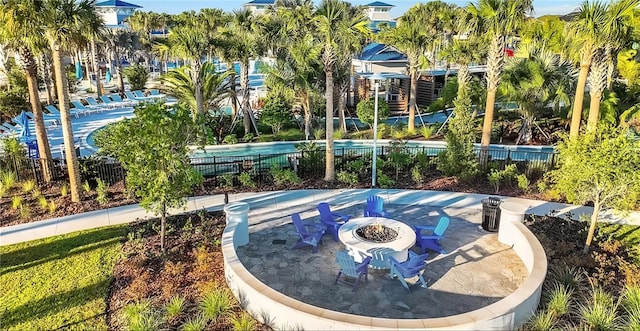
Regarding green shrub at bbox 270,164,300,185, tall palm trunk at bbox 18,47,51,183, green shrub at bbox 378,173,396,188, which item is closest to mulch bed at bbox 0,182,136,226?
tall palm trunk at bbox 18,47,51,183

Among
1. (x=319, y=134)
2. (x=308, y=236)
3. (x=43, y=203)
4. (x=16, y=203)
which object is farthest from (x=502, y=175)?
(x=16, y=203)

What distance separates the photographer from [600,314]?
8531mm

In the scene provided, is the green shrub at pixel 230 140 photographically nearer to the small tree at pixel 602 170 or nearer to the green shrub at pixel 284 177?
the green shrub at pixel 284 177

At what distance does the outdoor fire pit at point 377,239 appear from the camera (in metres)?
10.4

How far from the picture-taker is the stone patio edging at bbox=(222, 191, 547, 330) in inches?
306

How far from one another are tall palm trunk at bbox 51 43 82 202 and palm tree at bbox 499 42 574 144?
18207 mm

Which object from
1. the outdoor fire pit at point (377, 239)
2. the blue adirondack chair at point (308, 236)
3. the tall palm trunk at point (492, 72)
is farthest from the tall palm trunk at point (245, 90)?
the outdoor fire pit at point (377, 239)

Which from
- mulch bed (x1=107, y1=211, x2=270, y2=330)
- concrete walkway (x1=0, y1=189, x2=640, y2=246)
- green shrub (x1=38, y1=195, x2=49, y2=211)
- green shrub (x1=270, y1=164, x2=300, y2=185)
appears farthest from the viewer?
green shrub (x1=270, y1=164, x2=300, y2=185)

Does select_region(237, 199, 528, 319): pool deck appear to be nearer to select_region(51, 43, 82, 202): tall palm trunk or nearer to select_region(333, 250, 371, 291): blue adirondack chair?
select_region(333, 250, 371, 291): blue adirondack chair

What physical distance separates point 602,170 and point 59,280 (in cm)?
1266

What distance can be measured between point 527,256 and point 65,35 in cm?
1361

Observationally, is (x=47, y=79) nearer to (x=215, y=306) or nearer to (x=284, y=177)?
(x=284, y=177)

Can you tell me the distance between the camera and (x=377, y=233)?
11.2 meters

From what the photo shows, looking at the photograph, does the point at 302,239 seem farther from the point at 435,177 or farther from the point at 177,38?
the point at 177,38
